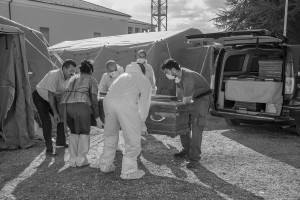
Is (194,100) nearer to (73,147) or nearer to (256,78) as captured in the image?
(73,147)

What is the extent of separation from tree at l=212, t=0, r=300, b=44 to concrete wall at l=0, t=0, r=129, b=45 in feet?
32.6

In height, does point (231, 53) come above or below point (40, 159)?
above

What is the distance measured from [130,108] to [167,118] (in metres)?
0.64

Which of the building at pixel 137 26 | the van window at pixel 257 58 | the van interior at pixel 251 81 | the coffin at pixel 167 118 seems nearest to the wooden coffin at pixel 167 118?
the coffin at pixel 167 118

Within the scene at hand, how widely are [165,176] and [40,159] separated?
6.93 ft

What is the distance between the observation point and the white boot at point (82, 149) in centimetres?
500

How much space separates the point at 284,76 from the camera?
647 centimetres

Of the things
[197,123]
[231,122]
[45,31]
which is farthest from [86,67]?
[45,31]

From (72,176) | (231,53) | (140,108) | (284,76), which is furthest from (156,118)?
(231,53)

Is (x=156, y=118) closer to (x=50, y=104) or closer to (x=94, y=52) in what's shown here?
(x=50, y=104)

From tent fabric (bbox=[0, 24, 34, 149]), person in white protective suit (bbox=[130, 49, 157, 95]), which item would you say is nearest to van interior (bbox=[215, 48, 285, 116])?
person in white protective suit (bbox=[130, 49, 157, 95])

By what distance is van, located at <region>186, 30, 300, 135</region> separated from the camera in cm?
643

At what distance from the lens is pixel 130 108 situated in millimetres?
4371

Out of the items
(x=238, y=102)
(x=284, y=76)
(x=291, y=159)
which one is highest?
(x=284, y=76)
